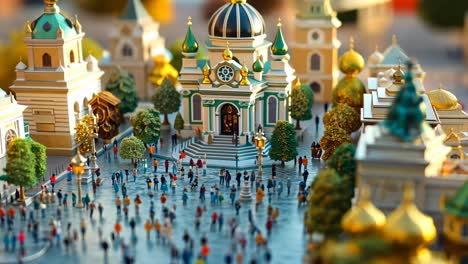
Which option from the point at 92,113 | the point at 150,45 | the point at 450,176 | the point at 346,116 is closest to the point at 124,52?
the point at 150,45

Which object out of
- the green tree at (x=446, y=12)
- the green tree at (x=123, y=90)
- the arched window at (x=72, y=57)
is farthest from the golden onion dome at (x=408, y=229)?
the green tree at (x=446, y=12)

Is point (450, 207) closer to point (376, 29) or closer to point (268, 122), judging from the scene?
point (268, 122)

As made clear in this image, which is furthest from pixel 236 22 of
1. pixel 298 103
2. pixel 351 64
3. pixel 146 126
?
pixel 146 126

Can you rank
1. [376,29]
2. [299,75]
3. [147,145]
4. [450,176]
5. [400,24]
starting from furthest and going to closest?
[400,24]
[376,29]
[299,75]
[147,145]
[450,176]

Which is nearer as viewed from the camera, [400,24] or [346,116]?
[346,116]

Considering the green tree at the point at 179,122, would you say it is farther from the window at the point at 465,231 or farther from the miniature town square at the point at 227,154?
the window at the point at 465,231

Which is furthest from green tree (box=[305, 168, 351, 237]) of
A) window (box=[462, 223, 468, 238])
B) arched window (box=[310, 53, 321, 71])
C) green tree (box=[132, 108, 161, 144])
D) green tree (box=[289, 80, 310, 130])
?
arched window (box=[310, 53, 321, 71])

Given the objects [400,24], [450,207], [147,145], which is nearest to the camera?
[450,207]
